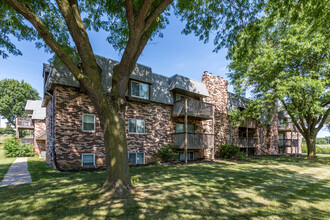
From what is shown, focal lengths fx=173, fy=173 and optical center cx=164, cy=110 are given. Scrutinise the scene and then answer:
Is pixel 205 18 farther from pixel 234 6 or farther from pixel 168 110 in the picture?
pixel 168 110

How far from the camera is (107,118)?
5.40 m

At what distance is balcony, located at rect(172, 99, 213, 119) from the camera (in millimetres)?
14890

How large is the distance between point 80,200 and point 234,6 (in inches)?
385

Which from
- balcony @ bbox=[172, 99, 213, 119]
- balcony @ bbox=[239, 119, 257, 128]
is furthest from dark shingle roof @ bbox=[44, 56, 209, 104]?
balcony @ bbox=[239, 119, 257, 128]

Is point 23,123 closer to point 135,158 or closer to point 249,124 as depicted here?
point 135,158

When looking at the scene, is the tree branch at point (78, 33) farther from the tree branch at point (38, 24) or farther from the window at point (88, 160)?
the window at point (88, 160)

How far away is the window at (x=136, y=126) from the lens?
1323 cm

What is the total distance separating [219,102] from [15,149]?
81.1ft

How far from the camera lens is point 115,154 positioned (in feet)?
17.3

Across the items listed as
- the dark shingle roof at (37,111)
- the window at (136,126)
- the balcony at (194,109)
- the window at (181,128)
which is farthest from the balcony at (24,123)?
the balcony at (194,109)

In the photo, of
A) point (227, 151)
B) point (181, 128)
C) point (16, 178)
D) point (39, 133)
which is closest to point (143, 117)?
point (181, 128)

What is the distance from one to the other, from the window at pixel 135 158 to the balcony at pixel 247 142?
40.4 ft

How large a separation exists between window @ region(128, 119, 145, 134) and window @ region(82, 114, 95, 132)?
268cm

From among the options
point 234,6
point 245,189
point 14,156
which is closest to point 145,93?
point 234,6
